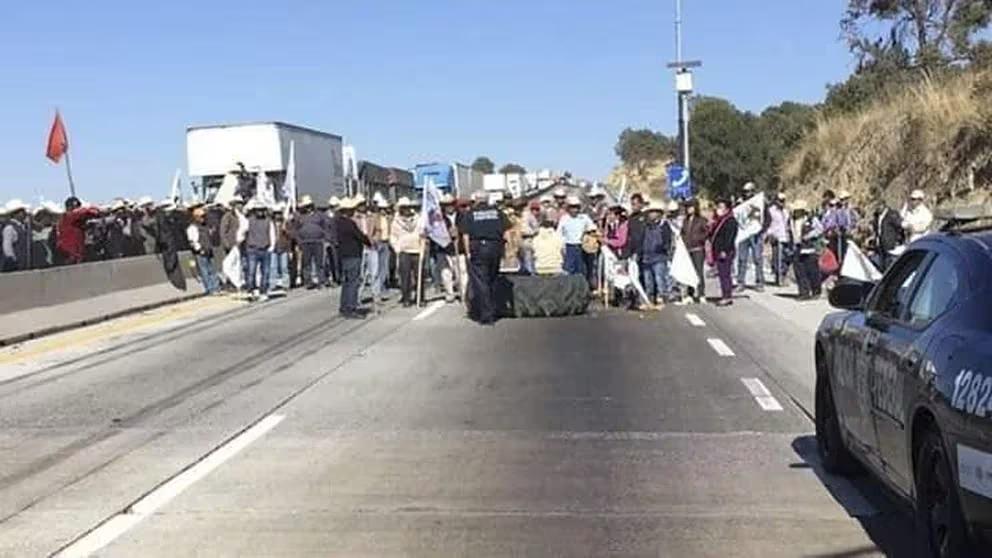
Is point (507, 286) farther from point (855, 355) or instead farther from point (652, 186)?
point (652, 186)

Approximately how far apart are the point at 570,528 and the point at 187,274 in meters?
20.8

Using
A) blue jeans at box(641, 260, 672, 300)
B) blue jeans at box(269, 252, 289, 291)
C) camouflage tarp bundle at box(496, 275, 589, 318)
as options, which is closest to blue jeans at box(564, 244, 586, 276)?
blue jeans at box(641, 260, 672, 300)

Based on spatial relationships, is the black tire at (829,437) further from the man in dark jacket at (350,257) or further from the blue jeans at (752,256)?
the blue jeans at (752,256)

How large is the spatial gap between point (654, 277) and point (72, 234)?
9543 millimetres

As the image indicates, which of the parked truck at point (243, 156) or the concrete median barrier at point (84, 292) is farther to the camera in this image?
the parked truck at point (243, 156)

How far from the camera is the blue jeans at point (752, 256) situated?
25969 mm

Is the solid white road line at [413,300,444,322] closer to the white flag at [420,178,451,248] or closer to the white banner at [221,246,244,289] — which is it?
the white flag at [420,178,451,248]

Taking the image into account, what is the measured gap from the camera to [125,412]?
38.2 feet

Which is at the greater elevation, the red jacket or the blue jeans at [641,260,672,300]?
the red jacket

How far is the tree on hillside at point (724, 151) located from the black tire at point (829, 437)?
209ft

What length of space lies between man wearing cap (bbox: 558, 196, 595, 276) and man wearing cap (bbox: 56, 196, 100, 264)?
7940mm

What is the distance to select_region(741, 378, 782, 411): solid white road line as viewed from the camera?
1140 cm

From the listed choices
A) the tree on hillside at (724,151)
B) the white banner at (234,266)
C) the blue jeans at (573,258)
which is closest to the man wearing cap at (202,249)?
the white banner at (234,266)

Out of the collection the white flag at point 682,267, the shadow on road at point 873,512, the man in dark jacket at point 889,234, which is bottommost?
the shadow on road at point 873,512
